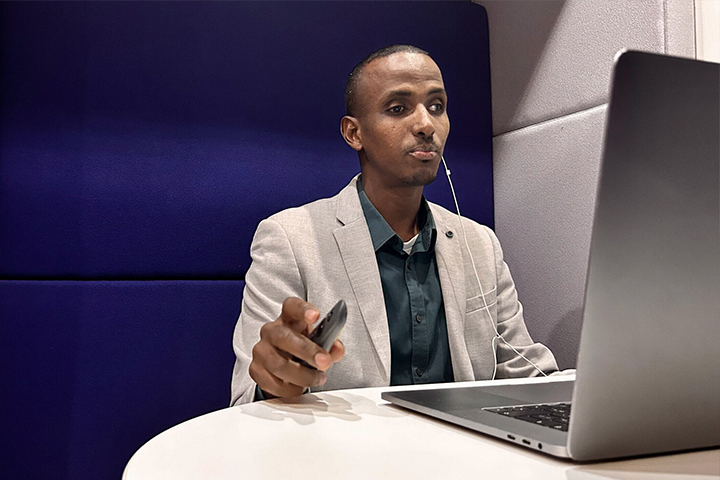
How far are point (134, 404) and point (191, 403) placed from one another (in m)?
0.13

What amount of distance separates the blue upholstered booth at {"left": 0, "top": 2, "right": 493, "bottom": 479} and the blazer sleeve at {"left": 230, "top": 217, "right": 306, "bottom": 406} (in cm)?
33

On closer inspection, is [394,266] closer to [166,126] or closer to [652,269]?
[166,126]

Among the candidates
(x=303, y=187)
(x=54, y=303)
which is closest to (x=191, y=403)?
(x=54, y=303)

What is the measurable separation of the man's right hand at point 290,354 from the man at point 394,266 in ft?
0.66

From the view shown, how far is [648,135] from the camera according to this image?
40cm

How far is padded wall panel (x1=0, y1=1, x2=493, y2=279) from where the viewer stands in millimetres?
1479

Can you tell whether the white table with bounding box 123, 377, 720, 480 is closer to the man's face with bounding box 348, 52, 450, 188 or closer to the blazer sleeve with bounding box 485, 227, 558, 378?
the blazer sleeve with bounding box 485, 227, 558, 378

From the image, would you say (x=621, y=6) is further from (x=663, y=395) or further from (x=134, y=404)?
(x=134, y=404)

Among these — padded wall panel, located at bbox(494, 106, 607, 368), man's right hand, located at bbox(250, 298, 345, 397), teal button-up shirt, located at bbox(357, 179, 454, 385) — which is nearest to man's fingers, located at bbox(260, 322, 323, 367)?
man's right hand, located at bbox(250, 298, 345, 397)

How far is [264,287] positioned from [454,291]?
0.39m

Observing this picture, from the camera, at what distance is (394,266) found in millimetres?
1370

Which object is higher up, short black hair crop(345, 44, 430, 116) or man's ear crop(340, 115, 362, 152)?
short black hair crop(345, 44, 430, 116)

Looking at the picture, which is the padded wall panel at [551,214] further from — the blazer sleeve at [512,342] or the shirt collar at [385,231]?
the shirt collar at [385,231]

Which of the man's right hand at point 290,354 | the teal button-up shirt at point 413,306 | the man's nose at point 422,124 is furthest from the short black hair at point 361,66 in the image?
the man's right hand at point 290,354
